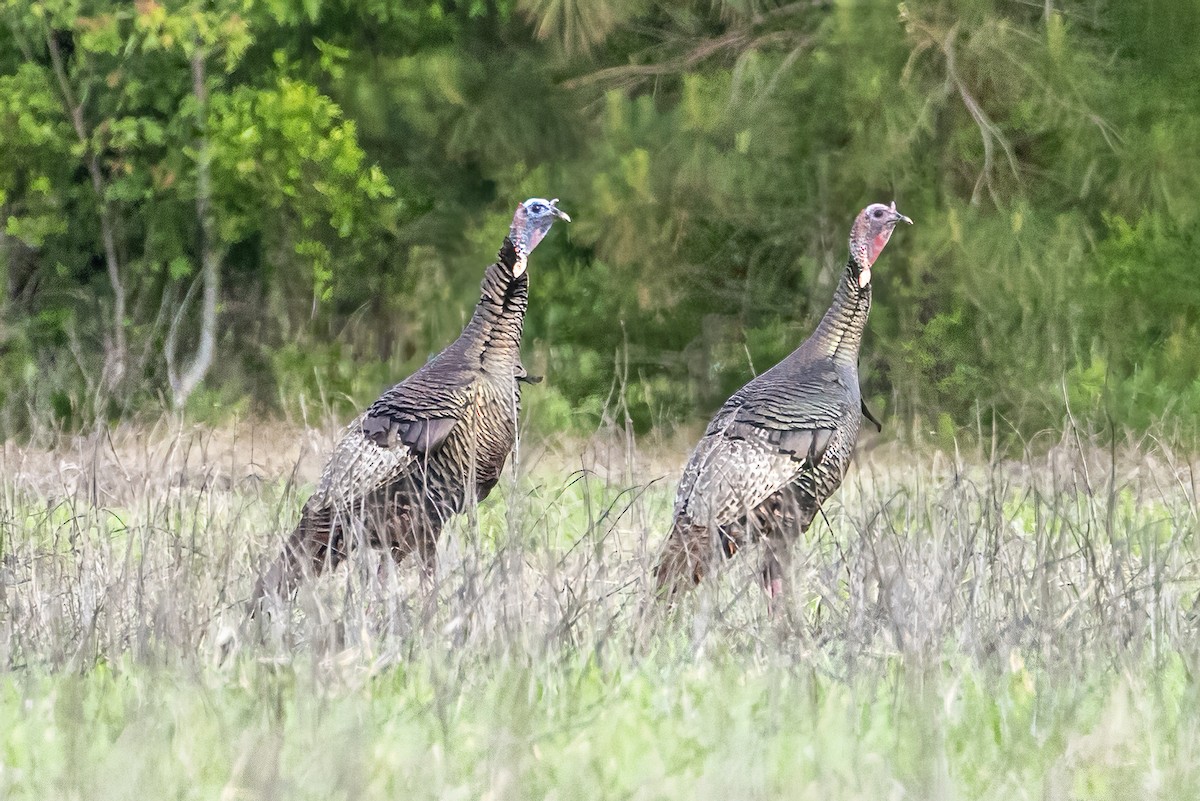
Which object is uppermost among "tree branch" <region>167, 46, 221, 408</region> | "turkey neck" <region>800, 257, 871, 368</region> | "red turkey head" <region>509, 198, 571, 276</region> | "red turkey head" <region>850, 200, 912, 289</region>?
"red turkey head" <region>509, 198, 571, 276</region>

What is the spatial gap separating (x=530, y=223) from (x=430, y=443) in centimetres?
104

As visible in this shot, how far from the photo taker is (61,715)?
3.48 m

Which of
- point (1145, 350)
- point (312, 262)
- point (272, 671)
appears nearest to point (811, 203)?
point (1145, 350)

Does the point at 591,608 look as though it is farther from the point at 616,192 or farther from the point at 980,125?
the point at 980,125

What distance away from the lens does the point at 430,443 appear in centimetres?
539

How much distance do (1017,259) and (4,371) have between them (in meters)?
7.81

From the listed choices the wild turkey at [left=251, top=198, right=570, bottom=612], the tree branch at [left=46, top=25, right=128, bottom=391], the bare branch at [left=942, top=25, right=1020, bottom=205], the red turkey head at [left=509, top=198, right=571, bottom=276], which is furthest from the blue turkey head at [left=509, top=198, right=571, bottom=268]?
the tree branch at [left=46, top=25, right=128, bottom=391]

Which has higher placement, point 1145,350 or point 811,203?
point 811,203

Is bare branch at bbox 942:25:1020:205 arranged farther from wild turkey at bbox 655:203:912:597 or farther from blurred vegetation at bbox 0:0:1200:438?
wild turkey at bbox 655:203:912:597

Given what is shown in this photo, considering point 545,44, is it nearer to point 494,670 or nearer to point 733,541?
point 733,541

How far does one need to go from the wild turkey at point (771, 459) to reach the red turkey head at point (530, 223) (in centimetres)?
95

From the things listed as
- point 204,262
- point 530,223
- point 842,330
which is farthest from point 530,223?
point 204,262

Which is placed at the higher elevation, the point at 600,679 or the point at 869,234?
the point at 869,234

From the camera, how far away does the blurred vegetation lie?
996 centimetres
